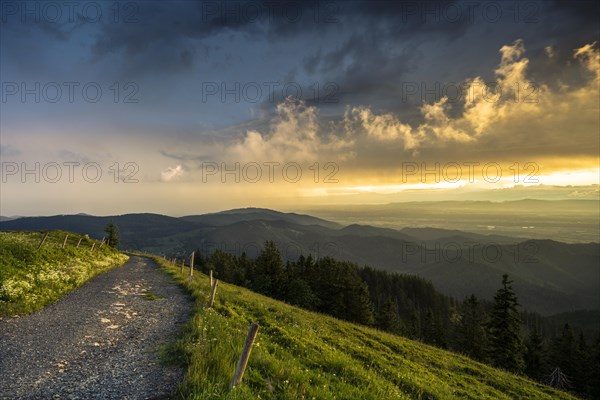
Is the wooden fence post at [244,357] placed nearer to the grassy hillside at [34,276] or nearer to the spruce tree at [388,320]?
the grassy hillside at [34,276]

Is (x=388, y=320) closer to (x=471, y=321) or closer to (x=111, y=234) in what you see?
(x=471, y=321)

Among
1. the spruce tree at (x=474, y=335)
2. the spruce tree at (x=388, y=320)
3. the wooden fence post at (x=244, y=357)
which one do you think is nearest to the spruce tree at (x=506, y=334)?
the spruce tree at (x=474, y=335)

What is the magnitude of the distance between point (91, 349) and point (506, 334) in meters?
53.1

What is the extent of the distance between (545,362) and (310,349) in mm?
70479

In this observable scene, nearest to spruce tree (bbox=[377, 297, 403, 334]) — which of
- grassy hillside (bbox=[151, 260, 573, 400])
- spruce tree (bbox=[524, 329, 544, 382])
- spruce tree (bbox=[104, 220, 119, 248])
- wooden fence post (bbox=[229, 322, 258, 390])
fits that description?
spruce tree (bbox=[524, 329, 544, 382])

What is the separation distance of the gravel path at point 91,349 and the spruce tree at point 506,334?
46.2 metres

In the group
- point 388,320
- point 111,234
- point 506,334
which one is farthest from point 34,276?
point 111,234

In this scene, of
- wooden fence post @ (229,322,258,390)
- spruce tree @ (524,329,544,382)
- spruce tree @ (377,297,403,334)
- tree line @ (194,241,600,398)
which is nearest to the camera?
wooden fence post @ (229,322,258,390)

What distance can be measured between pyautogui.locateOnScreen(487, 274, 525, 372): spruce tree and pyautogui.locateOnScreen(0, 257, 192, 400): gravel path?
46.2 meters

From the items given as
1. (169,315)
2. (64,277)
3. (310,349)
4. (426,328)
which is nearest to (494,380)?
(310,349)

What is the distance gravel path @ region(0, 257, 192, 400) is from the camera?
8430mm

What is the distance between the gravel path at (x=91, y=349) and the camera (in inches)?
332

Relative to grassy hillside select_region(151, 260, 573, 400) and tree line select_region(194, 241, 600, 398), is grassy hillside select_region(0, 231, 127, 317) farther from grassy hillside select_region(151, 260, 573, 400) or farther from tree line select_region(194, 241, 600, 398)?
tree line select_region(194, 241, 600, 398)

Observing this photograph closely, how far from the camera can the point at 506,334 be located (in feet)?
150
